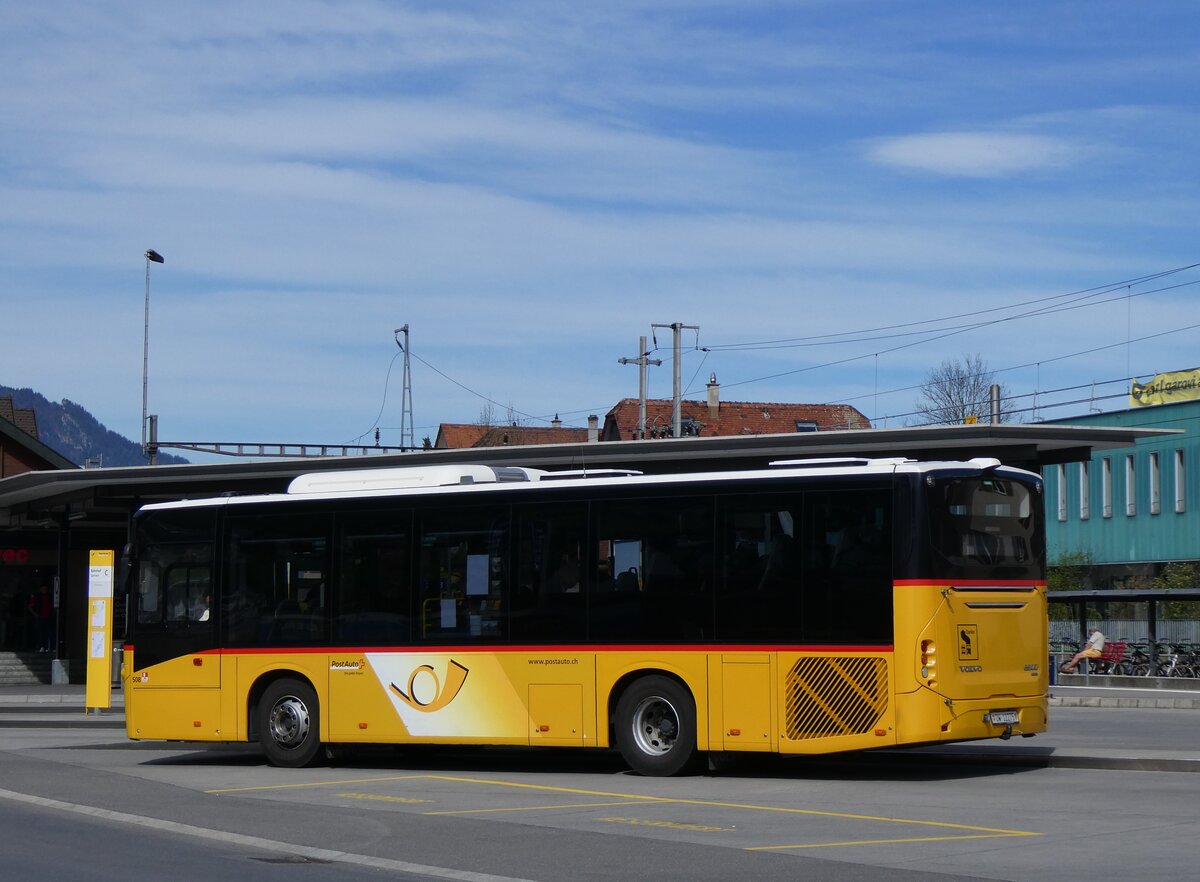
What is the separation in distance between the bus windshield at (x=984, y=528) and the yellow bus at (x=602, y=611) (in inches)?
1.1

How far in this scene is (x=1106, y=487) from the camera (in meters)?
60.0

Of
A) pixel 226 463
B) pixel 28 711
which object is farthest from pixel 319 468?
pixel 28 711

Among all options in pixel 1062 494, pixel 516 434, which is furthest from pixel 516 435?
pixel 1062 494

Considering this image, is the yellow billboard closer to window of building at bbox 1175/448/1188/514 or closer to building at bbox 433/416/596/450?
window of building at bbox 1175/448/1188/514

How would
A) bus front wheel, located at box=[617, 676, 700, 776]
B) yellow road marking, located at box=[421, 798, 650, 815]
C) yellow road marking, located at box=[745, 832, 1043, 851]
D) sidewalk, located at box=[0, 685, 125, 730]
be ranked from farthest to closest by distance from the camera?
sidewalk, located at box=[0, 685, 125, 730] < bus front wheel, located at box=[617, 676, 700, 776] < yellow road marking, located at box=[421, 798, 650, 815] < yellow road marking, located at box=[745, 832, 1043, 851]

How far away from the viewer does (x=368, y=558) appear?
1806cm

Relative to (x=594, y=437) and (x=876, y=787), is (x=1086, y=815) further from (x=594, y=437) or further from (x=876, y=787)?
(x=594, y=437)

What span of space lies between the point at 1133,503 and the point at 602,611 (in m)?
45.5

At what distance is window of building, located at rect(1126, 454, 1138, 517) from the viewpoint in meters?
58.2

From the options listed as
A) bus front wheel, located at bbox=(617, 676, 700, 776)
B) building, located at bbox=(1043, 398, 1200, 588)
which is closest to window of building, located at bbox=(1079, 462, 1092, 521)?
building, located at bbox=(1043, 398, 1200, 588)

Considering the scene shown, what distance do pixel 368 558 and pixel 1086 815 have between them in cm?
827

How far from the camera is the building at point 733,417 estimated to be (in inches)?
3548

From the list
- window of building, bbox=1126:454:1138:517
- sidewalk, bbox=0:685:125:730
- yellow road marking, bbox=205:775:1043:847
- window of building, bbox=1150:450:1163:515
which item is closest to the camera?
yellow road marking, bbox=205:775:1043:847

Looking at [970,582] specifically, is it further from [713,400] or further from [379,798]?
[713,400]
